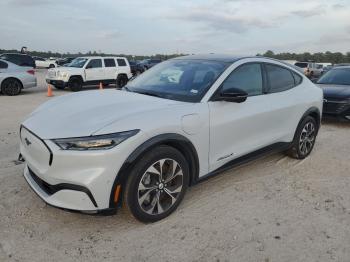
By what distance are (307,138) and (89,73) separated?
13.8 m

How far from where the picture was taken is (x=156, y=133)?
3408mm

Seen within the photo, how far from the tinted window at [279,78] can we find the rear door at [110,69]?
14.1m

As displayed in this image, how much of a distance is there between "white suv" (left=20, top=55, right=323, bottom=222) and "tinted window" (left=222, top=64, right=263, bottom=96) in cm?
1

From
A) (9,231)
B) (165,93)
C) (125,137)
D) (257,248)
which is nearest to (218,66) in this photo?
(165,93)

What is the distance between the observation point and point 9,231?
11.2ft

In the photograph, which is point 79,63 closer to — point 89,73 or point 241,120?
point 89,73

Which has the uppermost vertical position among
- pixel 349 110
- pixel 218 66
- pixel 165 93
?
pixel 218 66

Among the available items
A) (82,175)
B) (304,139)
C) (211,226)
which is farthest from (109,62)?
(82,175)

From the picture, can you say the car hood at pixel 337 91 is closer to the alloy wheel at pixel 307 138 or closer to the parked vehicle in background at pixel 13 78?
the alloy wheel at pixel 307 138

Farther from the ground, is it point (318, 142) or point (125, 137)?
point (125, 137)

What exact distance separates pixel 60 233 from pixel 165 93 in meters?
1.88

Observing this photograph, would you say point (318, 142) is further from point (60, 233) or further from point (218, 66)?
point (60, 233)

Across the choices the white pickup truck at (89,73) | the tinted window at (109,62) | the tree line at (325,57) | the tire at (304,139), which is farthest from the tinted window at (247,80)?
the tree line at (325,57)

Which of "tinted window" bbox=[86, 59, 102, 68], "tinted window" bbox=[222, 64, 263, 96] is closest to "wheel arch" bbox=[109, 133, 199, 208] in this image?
"tinted window" bbox=[222, 64, 263, 96]
